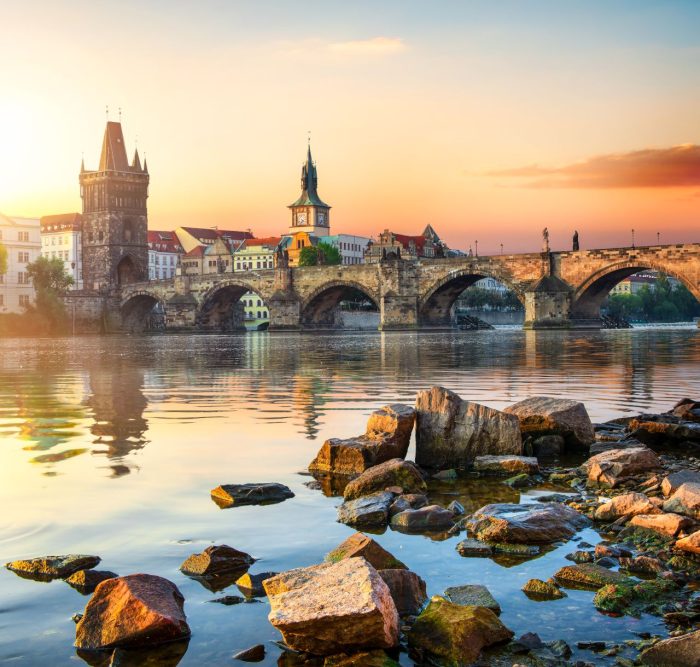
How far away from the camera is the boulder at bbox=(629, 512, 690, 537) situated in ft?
20.7

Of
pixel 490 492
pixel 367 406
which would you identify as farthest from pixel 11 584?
pixel 367 406

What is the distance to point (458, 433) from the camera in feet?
31.8

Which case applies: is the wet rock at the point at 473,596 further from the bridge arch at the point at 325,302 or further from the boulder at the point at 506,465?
the bridge arch at the point at 325,302

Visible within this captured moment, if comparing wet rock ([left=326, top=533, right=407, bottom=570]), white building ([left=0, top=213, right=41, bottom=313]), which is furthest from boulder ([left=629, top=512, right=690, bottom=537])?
white building ([left=0, top=213, right=41, bottom=313])

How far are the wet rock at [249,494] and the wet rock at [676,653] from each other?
4.10m

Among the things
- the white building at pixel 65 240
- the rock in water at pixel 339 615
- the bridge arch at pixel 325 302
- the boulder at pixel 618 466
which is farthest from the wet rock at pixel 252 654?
the white building at pixel 65 240

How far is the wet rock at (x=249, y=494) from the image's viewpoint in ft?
25.7

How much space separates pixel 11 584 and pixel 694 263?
190 feet

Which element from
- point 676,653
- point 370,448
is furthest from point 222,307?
point 676,653

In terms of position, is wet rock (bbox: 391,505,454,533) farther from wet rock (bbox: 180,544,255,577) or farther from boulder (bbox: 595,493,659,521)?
wet rock (bbox: 180,544,255,577)

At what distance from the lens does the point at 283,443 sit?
1126 centimetres

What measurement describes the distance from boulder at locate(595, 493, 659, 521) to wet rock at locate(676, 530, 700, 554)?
775 mm

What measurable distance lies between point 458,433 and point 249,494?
8.86 feet

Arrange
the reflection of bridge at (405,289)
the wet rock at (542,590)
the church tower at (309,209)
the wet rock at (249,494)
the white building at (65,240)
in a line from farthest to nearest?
the church tower at (309,209)
the white building at (65,240)
the reflection of bridge at (405,289)
the wet rock at (249,494)
the wet rock at (542,590)
